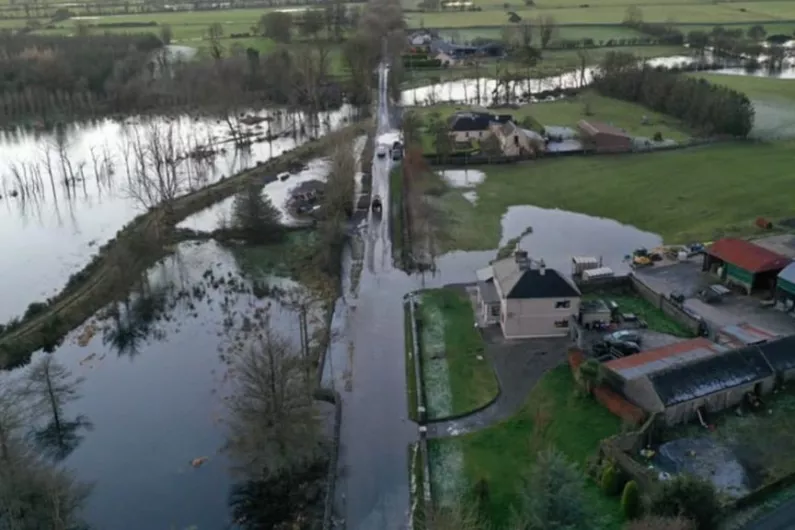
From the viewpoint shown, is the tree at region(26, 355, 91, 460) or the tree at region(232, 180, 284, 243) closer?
the tree at region(26, 355, 91, 460)

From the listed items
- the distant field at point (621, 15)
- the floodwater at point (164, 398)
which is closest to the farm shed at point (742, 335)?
the floodwater at point (164, 398)

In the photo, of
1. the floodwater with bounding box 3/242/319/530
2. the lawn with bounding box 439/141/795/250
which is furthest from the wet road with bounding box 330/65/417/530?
the lawn with bounding box 439/141/795/250

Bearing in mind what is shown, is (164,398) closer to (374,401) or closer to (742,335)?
(374,401)

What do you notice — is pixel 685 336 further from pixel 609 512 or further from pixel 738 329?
pixel 609 512

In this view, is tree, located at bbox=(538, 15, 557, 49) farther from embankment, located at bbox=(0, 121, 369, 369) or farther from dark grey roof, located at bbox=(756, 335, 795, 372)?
dark grey roof, located at bbox=(756, 335, 795, 372)

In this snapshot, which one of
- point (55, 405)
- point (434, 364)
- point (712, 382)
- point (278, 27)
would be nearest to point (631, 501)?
point (712, 382)

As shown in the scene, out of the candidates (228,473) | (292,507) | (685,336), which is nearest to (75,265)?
(228,473)
